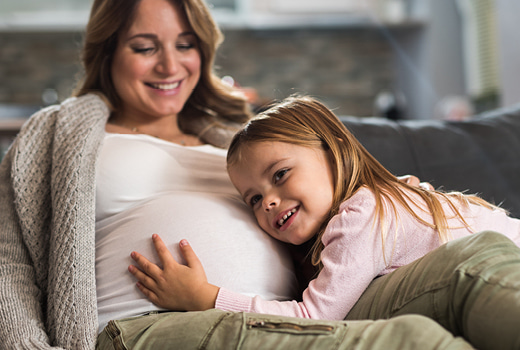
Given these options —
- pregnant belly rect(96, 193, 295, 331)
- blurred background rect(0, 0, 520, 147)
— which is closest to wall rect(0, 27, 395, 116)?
blurred background rect(0, 0, 520, 147)

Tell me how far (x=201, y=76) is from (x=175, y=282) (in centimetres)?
75

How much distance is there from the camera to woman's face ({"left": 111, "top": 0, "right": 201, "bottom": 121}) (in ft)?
4.55

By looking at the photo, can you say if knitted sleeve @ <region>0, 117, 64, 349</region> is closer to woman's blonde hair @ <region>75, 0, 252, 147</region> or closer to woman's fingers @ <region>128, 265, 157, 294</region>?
woman's fingers @ <region>128, 265, 157, 294</region>

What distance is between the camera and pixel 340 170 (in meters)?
1.07

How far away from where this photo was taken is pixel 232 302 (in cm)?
96

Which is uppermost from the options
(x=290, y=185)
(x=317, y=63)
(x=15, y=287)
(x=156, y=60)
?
(x=156, y=60)

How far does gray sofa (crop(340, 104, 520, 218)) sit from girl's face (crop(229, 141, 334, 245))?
42 centimetres

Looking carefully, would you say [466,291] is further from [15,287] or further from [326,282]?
[15,287]

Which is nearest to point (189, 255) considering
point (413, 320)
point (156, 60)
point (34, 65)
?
point (413, 320)

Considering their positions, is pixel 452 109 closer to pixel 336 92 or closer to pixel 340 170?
pixel 336 92

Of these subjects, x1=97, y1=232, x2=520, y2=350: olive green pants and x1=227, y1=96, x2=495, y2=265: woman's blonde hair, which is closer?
x1=97, y1=232, x2=520, y2=350: olive green pants

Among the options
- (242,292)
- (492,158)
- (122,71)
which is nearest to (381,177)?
(242,292)

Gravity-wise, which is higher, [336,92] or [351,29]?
[351,29]

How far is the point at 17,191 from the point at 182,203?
34 cm
